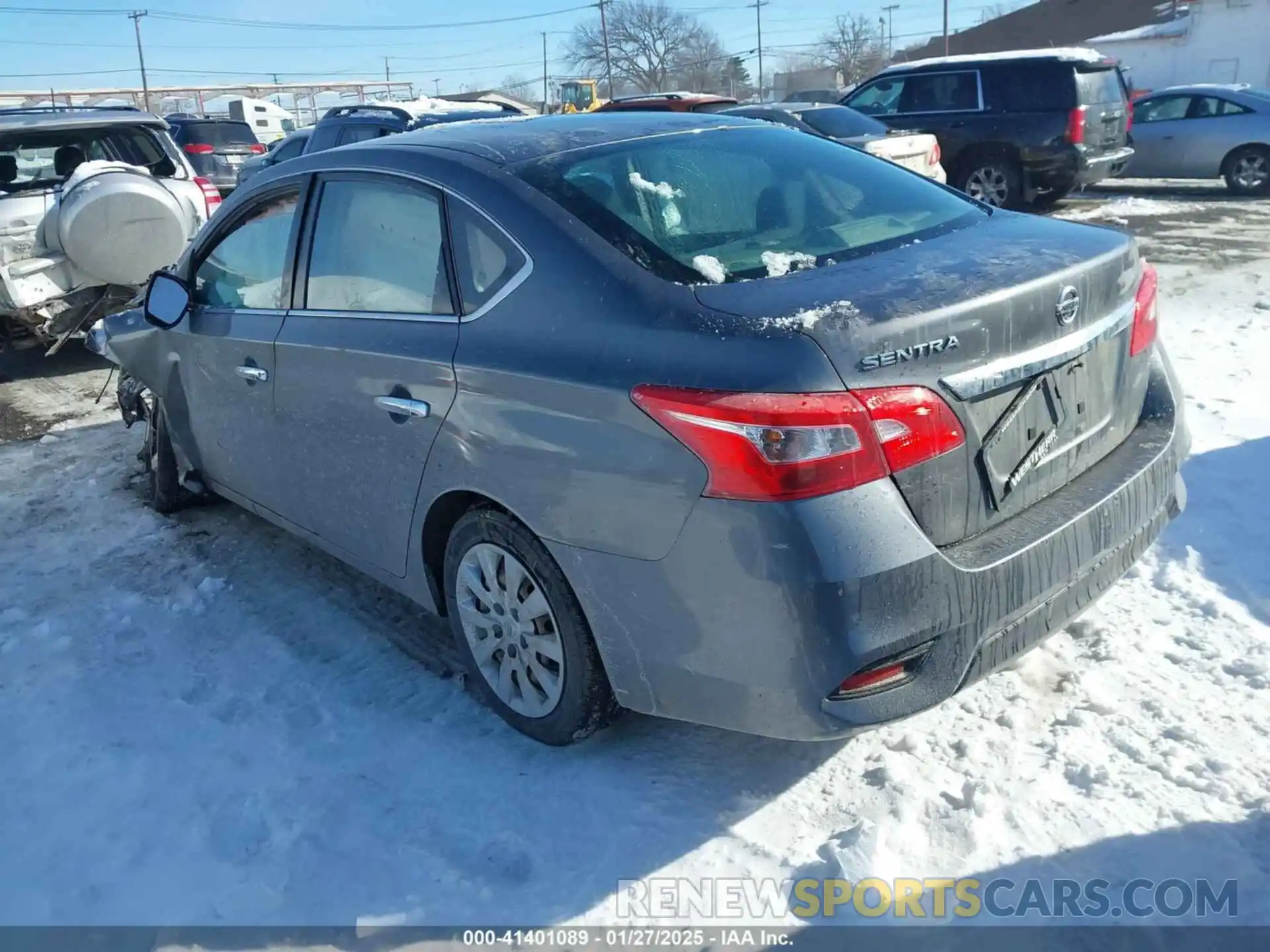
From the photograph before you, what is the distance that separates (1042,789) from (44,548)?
4.17 m

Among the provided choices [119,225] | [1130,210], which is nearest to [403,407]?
[119,225]

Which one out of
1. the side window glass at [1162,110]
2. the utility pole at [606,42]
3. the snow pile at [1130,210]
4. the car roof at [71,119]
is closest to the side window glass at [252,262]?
the car roof at [71,119]

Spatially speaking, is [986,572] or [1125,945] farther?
[986,572]

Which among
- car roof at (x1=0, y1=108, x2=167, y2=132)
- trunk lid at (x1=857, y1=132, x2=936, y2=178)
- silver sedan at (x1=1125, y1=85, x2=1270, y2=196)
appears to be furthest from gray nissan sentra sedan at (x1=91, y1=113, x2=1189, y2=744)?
silver sedan at (x1=1125, y1=85, x2=1270, y2=196)

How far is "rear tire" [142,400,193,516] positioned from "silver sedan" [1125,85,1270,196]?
562 inches

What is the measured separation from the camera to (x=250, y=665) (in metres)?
3.66

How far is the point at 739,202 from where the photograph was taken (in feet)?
10.2

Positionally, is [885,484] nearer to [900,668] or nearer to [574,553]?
[900,668]

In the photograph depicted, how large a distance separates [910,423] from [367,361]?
65.9 inches

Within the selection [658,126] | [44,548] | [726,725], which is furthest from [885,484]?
[44,548]

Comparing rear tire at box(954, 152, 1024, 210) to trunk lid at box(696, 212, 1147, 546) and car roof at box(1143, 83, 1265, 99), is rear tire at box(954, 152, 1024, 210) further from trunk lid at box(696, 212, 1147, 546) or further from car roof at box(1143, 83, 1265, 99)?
trunk lid at box(696, 212, 1147, 546)

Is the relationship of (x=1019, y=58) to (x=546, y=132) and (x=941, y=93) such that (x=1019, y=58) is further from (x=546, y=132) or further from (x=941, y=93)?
(x=546, y=132)

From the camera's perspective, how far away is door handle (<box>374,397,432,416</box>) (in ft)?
9.87

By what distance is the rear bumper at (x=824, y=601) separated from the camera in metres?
2.29
